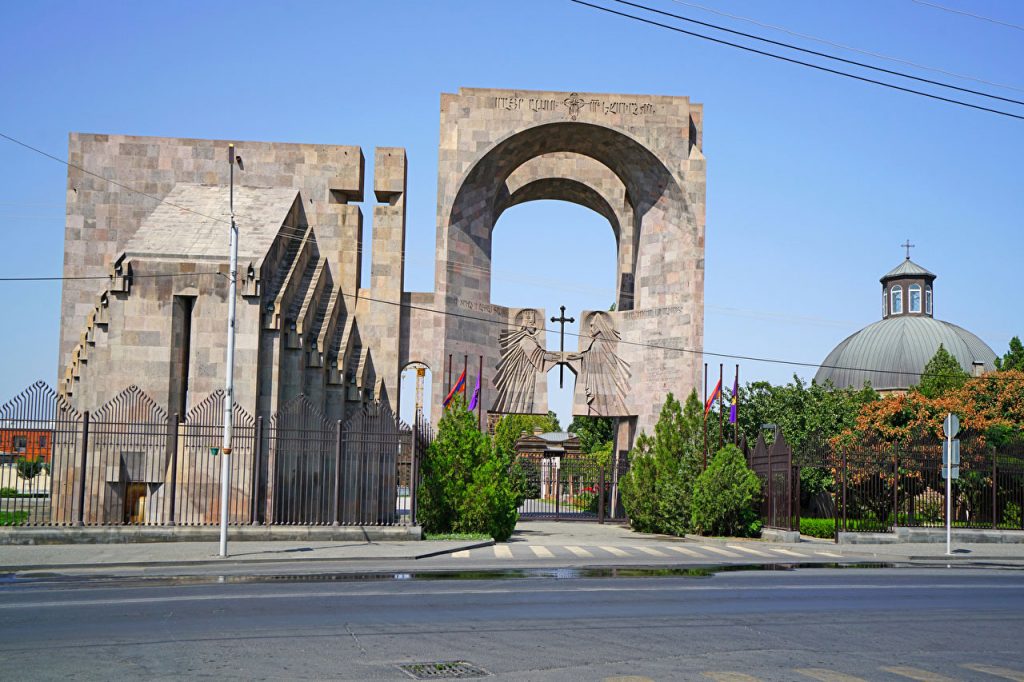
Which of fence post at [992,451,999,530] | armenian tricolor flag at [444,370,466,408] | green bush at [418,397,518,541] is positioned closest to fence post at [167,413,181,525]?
green bush at [418,397,518,541]

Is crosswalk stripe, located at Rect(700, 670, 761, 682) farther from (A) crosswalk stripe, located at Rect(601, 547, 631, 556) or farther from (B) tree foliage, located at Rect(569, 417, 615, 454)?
(B) tree foliage, located at Rect(569, 417, 615, 454)

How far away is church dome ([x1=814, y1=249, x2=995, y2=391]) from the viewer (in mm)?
81062

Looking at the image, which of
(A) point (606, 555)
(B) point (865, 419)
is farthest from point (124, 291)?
(B) point (865, 419)

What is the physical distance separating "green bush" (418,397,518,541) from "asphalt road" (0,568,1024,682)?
32.9ft

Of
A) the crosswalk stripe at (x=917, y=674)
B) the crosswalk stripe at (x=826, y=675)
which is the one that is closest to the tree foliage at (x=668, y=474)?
the crosswalk stripe at (x=917, y=674)

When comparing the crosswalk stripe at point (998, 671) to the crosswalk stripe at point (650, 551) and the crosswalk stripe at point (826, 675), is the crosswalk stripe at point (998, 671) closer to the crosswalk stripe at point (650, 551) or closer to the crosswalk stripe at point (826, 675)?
the crosswalk stripe at point (826, 675)

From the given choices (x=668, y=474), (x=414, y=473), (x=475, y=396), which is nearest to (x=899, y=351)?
(x=475, y=396)

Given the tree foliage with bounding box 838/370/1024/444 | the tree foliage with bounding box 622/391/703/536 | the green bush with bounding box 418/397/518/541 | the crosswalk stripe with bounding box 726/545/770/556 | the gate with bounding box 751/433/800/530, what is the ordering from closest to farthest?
the crosswalk stripe with bounding box 726/545/770/556 < the green bush with bounding box 418/397/518/541 < the gate with bounding box 751/433/800/530 < the tree foliage with bounding box 622/391/703/536 < the tree foliage with bounding box 838/370/1024/444

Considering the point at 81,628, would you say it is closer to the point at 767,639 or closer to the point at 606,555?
the point at 767,639

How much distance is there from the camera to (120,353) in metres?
26.0

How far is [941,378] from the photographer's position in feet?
164

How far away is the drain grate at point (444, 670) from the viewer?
8.49 metres

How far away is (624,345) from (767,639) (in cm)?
3204

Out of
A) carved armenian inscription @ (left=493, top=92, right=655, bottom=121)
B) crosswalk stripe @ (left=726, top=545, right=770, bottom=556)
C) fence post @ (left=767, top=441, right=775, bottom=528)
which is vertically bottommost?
crosswalk stripe @ (left=726, top=545, right=770, bottom=556)
